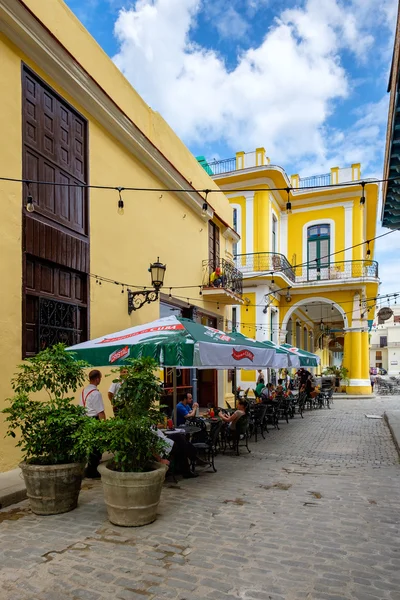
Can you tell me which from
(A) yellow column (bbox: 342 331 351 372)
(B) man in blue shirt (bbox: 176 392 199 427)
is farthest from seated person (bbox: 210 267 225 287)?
(A) yellow column (bbox: 342 331 351 372)

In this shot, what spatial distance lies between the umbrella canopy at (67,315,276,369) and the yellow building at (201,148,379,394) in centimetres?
1472

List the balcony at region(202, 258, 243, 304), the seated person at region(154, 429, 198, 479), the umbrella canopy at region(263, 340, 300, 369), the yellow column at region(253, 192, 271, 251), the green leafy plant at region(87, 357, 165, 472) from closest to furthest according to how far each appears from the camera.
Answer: the green leafy plant at region(87, 357, 165, 472)
the seated person at region(154, 429, 198, 479)
the umbrella canopy at region(263, 340, 300, 369)
the balcony at region(202, 258, 243, 304)
the yellow column at region(253, 192, 271, 251)

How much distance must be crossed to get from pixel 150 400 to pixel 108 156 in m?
6.72

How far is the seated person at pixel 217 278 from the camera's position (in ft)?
50.4

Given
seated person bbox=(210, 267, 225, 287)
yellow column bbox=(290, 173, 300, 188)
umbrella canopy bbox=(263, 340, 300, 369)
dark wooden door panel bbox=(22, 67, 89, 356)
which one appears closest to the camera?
dark wooden door panel bbox=(22, 67, 89, 356)

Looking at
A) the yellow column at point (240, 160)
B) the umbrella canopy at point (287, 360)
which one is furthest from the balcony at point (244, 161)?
the umbrella canopy at point (287, 360)

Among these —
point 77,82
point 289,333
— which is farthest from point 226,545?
point 289,333

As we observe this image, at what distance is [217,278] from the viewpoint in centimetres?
1537

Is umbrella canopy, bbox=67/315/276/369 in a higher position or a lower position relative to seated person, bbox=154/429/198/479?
higher

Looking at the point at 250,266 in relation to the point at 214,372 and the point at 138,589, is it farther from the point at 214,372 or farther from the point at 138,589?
the point at 138,589

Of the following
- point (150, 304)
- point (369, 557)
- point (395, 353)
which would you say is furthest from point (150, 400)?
point (395, 353)

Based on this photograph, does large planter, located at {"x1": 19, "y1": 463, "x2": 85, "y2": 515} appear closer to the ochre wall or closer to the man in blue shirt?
the ochre wall

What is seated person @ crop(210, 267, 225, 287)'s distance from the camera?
15.4 metres

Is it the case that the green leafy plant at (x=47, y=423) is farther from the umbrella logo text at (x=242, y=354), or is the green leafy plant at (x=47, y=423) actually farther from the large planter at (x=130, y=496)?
the umbrella logo text at (x=242, y=354)
